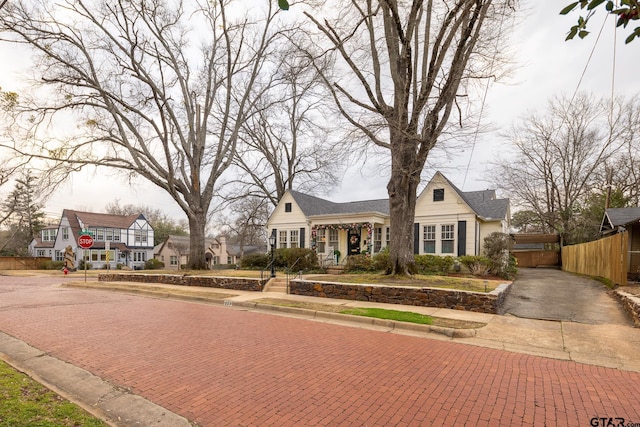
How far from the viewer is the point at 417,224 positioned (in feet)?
71.1

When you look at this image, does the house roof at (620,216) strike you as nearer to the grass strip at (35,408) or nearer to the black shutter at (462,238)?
the black shutter at (462,238)

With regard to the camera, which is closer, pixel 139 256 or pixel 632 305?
pixel 632 305

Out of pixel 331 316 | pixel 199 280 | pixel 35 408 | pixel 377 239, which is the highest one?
pixel 377 239

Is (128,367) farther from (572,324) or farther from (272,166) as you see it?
(272,166)

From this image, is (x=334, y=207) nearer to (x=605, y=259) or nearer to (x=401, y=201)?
(x=401, y=201)

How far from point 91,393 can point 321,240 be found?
2060 cm

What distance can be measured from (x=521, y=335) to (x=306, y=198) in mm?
→ 22205

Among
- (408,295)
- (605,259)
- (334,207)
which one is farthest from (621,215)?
(334,207)

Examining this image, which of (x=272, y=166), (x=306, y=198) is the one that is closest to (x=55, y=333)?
(x=306, y=198)

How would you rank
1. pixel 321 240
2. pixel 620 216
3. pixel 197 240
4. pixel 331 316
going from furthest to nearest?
pixel 321 240 < pixel 197 240 < pixel 620 216 < pixel 331 316

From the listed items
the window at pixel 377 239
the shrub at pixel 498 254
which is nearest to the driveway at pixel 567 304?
the shrub at pixel 498 254

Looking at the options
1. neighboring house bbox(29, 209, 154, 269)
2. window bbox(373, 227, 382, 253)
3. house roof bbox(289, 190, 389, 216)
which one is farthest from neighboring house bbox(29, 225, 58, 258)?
window bbox(373, 227, 382, 253)

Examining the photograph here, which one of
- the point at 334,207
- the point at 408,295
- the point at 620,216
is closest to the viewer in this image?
the point at 408,295

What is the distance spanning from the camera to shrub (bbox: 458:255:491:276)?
16.9 m
